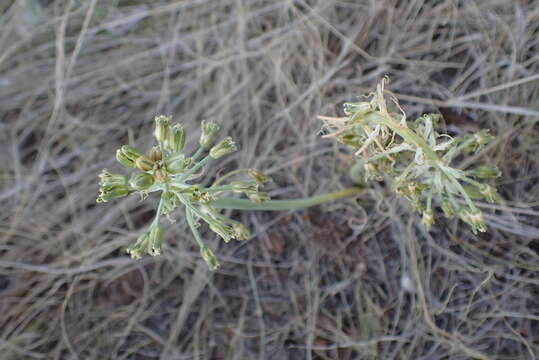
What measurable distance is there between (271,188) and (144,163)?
1838mm

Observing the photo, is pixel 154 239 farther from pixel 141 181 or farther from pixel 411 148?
pixel 411 148

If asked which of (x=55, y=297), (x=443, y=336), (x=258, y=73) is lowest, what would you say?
(x=443, y=336)

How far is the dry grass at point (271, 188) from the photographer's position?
330 cm

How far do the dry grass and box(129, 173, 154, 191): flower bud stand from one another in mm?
1788

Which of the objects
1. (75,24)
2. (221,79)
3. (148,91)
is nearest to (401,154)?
(221,79)

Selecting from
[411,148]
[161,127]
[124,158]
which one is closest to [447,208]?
[411,148]

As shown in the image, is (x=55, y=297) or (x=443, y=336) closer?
(x=443, y=336)

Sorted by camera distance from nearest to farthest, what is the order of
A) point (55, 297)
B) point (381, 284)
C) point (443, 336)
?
point (443, 336) → point (381, 284) → point (55, 297)

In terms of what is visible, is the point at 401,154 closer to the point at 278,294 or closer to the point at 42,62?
the point at 278,294

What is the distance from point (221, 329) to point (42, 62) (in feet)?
9.47

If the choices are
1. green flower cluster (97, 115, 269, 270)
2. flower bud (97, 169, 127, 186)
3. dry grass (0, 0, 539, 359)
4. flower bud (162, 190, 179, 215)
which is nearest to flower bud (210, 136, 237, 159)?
green flower cluster (97, 115, 269, 270)

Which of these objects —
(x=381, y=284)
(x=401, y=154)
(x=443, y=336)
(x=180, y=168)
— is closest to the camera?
(x=180, y=168)

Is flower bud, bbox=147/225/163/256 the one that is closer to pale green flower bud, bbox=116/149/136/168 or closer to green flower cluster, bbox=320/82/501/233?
pale green flower bud, bbox=116/149/136/168

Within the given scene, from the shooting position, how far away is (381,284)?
140 inches
